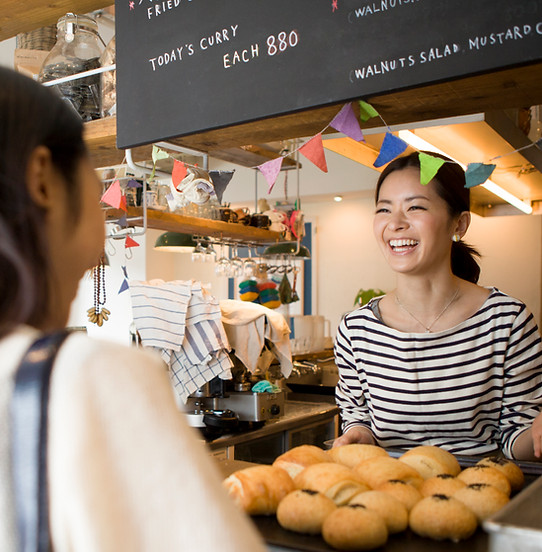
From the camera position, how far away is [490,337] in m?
1.76

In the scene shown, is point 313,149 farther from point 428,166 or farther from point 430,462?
point 430,462

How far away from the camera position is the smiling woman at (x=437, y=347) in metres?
1.75

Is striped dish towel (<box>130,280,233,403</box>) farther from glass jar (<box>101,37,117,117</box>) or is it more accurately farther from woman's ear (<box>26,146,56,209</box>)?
woman's ear (<box>26,146,56,209</box>)

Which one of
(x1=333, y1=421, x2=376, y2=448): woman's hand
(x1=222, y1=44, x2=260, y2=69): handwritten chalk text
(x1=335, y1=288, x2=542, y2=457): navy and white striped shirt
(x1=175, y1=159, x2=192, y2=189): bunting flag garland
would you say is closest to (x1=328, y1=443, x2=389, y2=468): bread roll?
(x1=333, y1=421, x2=376, y2=448): woman's hand

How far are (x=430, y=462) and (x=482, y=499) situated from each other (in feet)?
A: 0.70

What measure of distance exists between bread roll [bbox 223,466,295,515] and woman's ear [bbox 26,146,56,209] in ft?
1.98

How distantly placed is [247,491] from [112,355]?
0.58 m

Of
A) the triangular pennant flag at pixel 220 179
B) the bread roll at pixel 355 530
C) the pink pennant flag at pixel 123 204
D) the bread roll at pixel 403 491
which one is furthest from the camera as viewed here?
the pink pennant flag at pixel 123 204

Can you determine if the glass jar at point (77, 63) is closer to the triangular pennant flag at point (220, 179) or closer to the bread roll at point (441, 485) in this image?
the triangular pennant flag at point (220, 179)

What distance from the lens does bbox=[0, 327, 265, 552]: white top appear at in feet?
1.57

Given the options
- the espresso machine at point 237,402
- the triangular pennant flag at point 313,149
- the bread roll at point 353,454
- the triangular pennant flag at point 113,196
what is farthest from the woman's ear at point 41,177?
the espresso machine at point 237,402

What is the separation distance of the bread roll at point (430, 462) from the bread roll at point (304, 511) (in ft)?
0.90

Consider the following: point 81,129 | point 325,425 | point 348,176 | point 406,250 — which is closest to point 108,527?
point 81,129

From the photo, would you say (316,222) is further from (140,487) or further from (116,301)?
(140,487)
